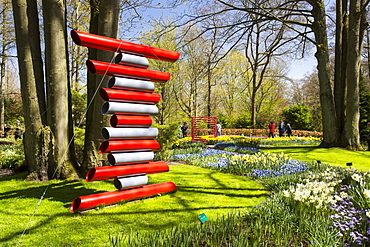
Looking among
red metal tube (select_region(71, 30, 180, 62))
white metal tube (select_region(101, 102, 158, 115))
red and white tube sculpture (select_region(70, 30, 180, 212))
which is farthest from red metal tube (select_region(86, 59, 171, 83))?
white metal tube (select_region(101, 102, 158, 115))

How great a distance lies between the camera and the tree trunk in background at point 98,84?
5414 mm

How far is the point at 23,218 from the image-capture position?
146 inches

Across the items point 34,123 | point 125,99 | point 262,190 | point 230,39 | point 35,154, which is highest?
point 230,39

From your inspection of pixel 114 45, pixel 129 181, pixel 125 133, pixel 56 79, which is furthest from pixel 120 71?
pixel 56 79

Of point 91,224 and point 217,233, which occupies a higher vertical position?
point 217,233

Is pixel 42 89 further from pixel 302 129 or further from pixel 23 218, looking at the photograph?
pixel 302 129

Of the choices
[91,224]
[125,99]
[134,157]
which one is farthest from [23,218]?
[125,99]

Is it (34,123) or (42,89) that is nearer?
(34,123)

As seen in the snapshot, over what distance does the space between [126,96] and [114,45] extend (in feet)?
2.71

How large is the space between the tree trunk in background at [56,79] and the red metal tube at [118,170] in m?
1.91

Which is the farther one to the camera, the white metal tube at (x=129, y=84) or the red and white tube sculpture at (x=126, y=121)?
the white metal tube at (x=129, y=84)

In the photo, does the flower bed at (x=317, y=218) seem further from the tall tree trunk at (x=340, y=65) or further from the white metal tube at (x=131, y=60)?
the tall tree trunk at (x=340, y=65)

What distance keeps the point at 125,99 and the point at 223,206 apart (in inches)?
96.7

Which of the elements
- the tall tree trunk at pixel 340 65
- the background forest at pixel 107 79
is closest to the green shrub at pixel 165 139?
the background forest at pixel 107 79
